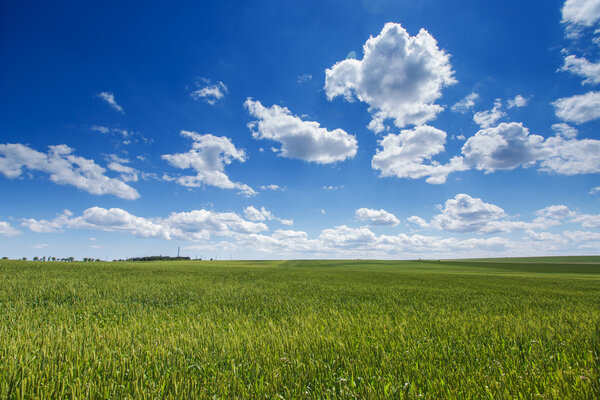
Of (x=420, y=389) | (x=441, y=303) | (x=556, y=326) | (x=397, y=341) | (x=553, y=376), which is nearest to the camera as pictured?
(x=420, y=389)

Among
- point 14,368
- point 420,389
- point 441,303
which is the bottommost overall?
point 441,303

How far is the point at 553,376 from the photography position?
274 centimetres

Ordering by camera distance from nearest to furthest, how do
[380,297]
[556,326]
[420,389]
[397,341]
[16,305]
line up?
[420,389] < [397,341] < [556,326] < [16,305] < [380,297]

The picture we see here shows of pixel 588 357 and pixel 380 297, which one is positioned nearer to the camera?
pixel 588 357

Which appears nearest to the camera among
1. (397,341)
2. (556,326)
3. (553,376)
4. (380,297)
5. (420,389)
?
(420,389)

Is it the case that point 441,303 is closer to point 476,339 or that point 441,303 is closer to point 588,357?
point 476,339

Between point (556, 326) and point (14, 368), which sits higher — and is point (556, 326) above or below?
below

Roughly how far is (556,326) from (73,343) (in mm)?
8556

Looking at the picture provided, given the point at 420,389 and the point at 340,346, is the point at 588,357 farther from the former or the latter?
the point at 340,346

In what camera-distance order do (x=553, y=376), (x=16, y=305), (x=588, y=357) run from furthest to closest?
1. (x=16, y=305)
2. (x=588, y=357)
3. (x=553, y=376)

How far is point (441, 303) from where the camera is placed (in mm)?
8375

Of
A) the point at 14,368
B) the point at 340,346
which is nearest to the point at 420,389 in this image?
the point at 340,346

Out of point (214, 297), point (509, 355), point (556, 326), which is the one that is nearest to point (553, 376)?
point (509, 355)

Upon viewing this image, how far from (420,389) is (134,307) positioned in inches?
285
